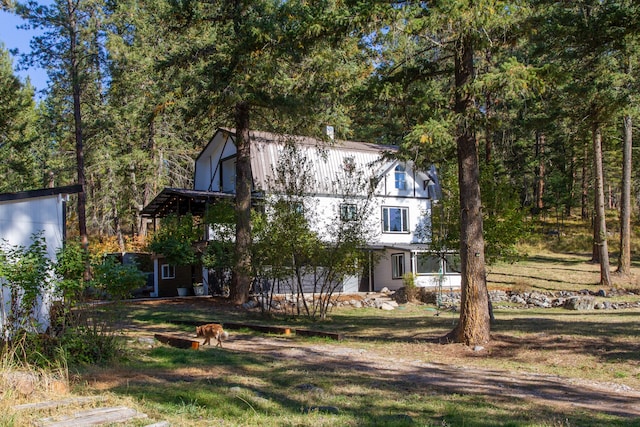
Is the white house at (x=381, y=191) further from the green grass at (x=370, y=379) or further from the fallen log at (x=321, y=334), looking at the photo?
the green grass at (x=370, y=379)

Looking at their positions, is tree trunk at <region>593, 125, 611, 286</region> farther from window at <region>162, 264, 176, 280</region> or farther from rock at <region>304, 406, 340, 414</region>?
rock at <region>304, 406, 340, 414</region>

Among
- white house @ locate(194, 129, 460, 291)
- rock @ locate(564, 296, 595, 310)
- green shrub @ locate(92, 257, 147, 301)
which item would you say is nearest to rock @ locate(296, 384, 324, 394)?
green shrub @ locate(92, 257, 147, 301)

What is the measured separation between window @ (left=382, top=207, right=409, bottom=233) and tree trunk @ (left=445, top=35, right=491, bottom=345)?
2251cm

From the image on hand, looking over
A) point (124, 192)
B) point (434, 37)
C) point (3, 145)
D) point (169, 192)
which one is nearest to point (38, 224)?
point (434, 37)

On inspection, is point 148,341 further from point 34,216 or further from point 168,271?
point 168,271

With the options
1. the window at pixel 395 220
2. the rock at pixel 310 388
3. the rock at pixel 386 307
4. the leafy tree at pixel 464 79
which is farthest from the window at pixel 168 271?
the rock at pixel 310 388

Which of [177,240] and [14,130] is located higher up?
[14,130]

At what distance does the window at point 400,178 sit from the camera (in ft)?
120

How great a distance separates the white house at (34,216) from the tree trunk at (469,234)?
8.43m

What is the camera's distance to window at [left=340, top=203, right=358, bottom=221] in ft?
63.2

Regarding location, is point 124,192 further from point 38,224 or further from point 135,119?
point 38,224

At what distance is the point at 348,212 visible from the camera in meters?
19.8

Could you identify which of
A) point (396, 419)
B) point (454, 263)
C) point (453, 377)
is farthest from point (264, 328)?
point (396, 419)

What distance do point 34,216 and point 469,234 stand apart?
9.26 m
